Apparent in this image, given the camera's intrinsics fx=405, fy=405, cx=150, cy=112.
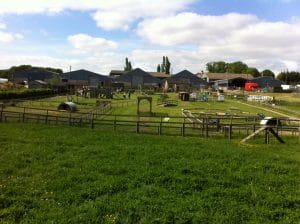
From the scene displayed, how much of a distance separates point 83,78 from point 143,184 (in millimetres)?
111993

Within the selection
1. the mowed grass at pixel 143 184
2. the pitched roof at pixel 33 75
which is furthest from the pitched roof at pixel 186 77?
the mowed grass at pixel 143 184

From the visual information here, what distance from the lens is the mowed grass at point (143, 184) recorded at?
29.0ft

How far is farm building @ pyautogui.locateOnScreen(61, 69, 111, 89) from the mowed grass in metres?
104

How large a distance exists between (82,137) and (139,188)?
8622mm

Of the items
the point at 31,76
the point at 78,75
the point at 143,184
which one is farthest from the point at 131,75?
the point at 143,184

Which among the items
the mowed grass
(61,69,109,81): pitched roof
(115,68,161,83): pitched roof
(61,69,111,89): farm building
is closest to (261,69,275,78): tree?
(115,68,161,83): pitched roof

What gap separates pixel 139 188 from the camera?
10.5m

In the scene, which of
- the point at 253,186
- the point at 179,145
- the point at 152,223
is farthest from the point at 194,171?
the point at 179,145

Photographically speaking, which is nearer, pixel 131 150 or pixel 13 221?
pixel 13 221

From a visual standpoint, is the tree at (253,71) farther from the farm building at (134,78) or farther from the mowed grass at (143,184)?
the mowed grass at (143,184)

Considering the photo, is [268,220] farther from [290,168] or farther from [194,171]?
[290,168]

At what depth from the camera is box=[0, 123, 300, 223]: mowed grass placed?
8828 millimetres

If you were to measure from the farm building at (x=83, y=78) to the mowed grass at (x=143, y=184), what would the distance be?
10382 cm

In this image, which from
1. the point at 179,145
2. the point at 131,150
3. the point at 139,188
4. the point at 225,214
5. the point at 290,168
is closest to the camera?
the point at 225,214
